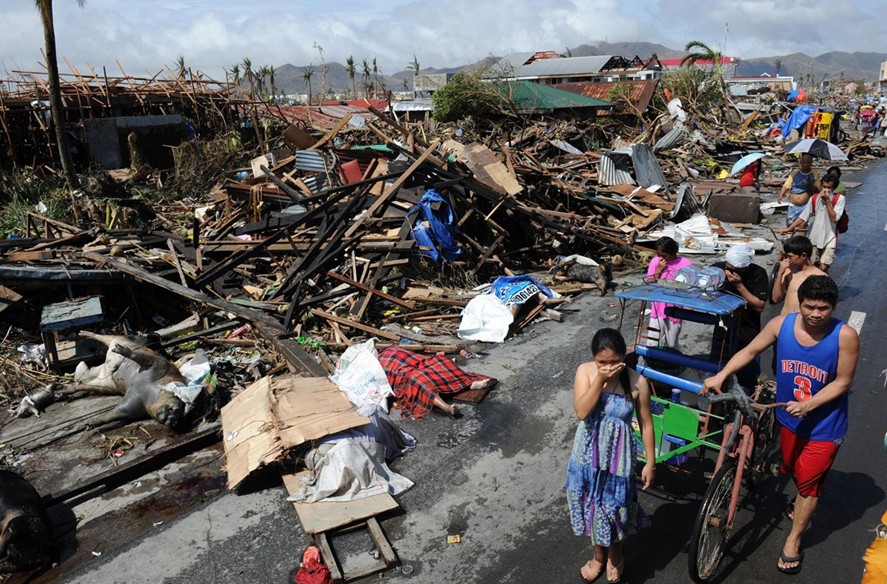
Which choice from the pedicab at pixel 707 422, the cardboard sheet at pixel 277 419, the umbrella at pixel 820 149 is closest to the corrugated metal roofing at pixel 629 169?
the umbrella at pixel 820 149

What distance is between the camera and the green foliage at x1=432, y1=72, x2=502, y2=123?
2236 centimetres

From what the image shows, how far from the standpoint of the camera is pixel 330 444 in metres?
4.89

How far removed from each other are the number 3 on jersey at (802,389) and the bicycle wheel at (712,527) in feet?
1.88

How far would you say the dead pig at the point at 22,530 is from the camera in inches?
165

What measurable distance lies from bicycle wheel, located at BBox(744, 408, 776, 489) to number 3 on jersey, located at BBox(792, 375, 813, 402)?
1.47ft

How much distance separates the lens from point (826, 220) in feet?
27.5

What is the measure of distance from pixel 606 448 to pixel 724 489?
1008mm

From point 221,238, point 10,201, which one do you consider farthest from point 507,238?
point 10,201

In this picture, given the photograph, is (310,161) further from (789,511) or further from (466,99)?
(789,511)

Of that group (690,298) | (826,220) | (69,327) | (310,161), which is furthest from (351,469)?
(310,161)

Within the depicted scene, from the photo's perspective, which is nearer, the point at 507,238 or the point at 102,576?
the point at 102,576

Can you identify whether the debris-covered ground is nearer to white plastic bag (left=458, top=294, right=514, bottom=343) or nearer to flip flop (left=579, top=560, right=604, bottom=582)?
white plastic bag (left=458, top=294, right=514, bottom=343)

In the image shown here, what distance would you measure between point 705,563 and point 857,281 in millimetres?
8240

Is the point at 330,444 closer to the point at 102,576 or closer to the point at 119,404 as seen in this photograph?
the point at 102,576
